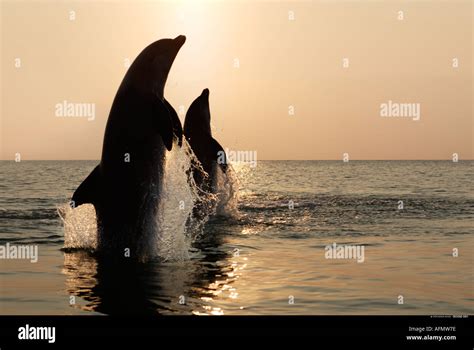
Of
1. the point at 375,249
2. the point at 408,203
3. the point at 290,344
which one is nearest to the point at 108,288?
the point at 290,344

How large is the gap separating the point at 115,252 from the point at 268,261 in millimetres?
3040

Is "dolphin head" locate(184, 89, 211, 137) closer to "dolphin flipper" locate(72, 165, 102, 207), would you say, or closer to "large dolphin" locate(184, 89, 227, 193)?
"large dolphin" locate(184, 89, 227, 193)

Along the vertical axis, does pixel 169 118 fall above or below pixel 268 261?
above

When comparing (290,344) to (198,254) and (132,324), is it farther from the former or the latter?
(198,254)

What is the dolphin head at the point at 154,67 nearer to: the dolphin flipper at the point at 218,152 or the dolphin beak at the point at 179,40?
the dolphin beak at the point at 179,40

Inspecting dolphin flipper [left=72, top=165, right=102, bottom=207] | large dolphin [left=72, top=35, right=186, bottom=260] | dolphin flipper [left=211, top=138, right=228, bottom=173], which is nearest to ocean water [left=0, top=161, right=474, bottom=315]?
large dolphin [left=72, top=35, right=186, bottom=260]

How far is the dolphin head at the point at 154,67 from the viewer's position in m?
13.8

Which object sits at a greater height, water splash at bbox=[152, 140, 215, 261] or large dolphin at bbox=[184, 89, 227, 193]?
large dolphin at bbox=[184, 89, 227, 193]

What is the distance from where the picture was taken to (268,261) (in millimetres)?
13984

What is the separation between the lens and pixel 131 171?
13.3 meters

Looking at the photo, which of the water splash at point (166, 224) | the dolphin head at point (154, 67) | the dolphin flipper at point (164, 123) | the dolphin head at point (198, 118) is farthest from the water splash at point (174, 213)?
the dolphin head at point (198, 118)

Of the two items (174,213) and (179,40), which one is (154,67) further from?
(174,213)

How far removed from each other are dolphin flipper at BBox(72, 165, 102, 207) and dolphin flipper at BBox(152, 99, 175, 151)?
1.51m

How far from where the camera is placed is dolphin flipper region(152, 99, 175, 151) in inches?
505
